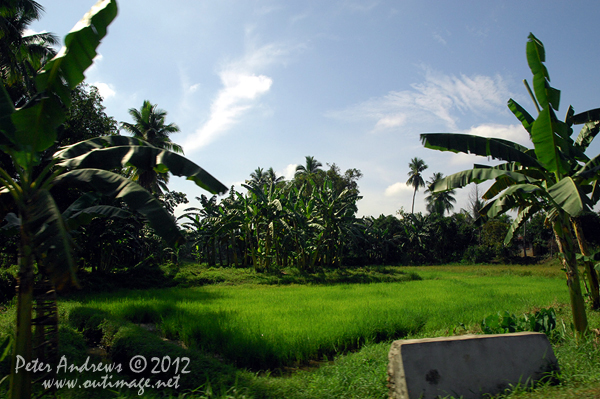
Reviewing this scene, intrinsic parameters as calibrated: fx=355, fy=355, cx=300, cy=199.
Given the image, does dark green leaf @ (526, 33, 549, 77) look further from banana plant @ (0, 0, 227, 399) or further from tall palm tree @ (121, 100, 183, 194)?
tall palm tree @ (121, 100, 183, 194)

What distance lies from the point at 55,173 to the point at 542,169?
7.21 meters

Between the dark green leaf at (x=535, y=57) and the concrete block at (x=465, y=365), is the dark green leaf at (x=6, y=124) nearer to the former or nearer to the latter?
the concrete block at (x=465, y=365)

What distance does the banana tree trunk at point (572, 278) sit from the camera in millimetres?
5457

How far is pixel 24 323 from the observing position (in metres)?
3.45

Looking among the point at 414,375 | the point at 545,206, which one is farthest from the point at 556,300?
the point at 414,375

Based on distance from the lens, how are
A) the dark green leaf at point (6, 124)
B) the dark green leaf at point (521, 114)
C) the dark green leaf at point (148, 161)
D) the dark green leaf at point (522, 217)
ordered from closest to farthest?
the dark green leaf at point (6, 124) < the dark green leaf at point (148, 161) < the dark green leaf at point (521, 114) < the dark green leaf at point (522, 217)

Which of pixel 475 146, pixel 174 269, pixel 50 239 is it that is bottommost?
pixel 174 269

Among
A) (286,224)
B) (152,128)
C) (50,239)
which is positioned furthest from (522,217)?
(152,128)

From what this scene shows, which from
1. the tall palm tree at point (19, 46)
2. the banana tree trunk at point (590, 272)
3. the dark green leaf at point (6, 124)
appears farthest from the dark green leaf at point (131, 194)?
the tall palm tree at point (19, 46)

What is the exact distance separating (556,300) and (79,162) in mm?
11532

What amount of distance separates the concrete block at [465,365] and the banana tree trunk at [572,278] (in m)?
2.02

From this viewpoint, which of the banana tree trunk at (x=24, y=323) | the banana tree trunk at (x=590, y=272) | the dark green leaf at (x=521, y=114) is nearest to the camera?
the banana tree trunk at (x=24, y=323)

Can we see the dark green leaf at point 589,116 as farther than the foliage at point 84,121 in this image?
No

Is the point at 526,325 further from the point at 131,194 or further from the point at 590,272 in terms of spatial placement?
the point at 131,194
